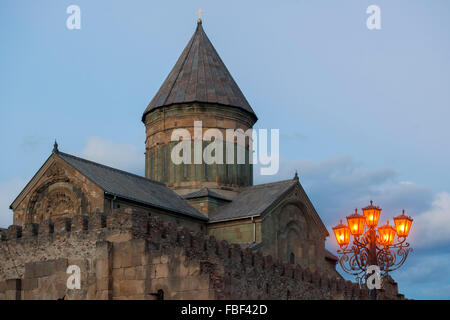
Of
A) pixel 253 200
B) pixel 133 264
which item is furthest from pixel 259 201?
pixel 133 264

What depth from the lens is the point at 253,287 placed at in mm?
22328

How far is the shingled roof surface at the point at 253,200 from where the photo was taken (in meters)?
33.5

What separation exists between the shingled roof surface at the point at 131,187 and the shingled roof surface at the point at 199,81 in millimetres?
4783

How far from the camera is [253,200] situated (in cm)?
3494

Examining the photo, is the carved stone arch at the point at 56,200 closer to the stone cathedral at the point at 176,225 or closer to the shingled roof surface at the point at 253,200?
the stone cathedral at the point at 176,225

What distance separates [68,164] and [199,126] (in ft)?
27.2

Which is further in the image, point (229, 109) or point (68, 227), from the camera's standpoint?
point (229, 109)

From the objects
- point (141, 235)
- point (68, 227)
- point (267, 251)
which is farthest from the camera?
point (267, 251)

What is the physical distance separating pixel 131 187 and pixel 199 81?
8.30 metres

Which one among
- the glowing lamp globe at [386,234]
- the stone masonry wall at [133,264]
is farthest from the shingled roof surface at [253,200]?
the glowing lamp globe at [386,234]

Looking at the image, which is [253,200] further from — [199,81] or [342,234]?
[342,234]
